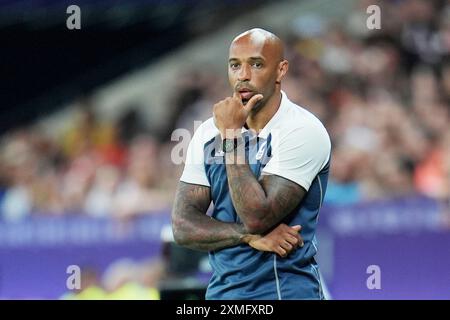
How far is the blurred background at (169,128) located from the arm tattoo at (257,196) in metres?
2.16

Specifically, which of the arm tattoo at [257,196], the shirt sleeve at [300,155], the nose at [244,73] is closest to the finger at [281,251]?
the arm tattoo at [257,196]

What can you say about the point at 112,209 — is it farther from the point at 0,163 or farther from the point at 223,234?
the point at 223,234

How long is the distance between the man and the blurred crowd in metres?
4.59

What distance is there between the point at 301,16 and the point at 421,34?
5.25 ft

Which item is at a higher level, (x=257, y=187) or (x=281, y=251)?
(x=257, y=187)

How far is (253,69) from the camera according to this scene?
5.05 metres

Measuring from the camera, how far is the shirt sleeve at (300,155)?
495 cm

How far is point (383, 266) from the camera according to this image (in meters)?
9.27

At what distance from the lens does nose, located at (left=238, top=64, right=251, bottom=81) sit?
5027 mm

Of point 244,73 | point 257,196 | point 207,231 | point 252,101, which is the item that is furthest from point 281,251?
point 244,73

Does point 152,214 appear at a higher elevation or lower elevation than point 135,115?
lower

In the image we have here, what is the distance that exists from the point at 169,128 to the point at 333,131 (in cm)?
218

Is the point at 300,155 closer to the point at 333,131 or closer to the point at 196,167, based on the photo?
the point at 196,167
